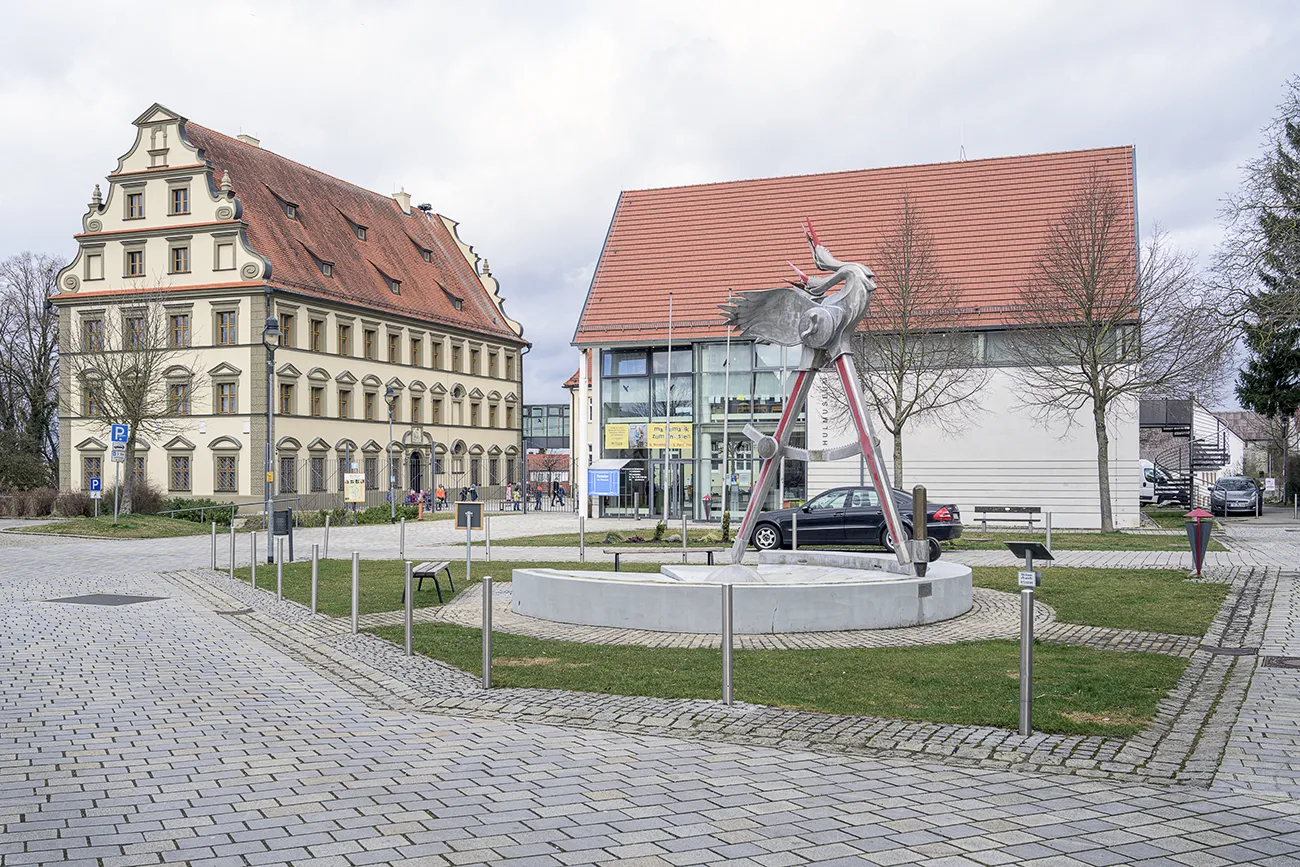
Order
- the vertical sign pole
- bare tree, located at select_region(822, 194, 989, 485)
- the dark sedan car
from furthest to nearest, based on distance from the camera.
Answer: bare tree, located at select_region(822, 194, 989, 485), the dark sedan car, the vertical sign pole

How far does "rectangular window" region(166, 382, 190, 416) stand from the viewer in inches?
1907

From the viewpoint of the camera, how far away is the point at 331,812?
18.4ft

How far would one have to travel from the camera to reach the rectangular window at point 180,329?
162 ft

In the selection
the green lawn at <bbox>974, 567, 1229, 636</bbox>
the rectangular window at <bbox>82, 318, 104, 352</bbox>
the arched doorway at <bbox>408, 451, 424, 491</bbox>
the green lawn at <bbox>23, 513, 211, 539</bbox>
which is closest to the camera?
the green lawn at <bbox>974, 567, 1229, 636</bbox>

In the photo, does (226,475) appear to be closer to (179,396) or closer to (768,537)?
(179,396)

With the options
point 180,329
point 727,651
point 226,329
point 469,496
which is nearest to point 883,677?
point 727,651

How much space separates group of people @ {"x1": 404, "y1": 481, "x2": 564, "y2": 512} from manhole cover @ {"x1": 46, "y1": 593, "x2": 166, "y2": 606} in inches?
1172

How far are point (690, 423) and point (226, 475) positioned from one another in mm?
21128

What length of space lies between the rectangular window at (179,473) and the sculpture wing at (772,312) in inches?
1579

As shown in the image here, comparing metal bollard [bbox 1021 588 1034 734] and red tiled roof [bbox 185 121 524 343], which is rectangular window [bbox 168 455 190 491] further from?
metal bollard [bbox 1021 588 1034 734]

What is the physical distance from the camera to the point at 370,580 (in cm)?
1844

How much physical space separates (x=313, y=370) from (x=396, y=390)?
6.45 meters

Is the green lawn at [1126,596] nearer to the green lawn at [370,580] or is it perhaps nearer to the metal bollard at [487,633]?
the green lawn at [370,580]

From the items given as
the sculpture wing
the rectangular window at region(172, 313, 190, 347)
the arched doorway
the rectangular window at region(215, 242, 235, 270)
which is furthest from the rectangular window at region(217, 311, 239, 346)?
the sculpture wing
